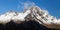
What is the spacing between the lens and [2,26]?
5789 millimetres

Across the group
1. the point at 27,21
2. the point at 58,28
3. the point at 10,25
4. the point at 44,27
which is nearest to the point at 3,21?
the point at 10,25

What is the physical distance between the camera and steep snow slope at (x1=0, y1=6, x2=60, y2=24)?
6254 millimetres

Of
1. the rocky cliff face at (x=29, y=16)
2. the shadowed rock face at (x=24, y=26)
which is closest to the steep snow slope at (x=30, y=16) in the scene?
the rocky cliff face at (x=29, y=16)

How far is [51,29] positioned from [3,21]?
4.15ft

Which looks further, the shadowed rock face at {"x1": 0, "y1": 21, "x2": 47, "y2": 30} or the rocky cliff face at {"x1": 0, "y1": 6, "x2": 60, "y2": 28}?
the rocky cliff face at {"x1": 0, "y1": 6, "x2": 60, "y2": 28}

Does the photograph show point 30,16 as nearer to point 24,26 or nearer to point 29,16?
point 29,16

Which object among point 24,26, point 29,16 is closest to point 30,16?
point 29,16

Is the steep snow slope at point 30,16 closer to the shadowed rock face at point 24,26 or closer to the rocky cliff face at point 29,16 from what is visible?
the rocky cliff face at point 29,16

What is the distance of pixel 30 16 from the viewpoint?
6.55 m

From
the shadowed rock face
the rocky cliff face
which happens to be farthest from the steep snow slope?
the shadowed rock face

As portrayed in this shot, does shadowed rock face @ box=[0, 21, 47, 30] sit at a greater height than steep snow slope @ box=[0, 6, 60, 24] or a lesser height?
lesser

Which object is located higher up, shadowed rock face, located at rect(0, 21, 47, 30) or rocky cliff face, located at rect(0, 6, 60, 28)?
rocky cliff face, located at rect(0, 6, 60, 28)

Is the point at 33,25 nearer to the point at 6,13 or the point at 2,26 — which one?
the point at 2,26

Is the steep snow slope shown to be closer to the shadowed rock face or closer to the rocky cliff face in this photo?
the rocky cliff face
